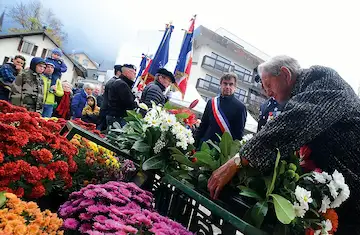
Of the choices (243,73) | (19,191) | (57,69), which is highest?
(243,73)

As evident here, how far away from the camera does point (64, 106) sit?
696cm

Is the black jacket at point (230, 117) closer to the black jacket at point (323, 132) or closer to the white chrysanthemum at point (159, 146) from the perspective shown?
the white chrysanthemum at point (159, 146)

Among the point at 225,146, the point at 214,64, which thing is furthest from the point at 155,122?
the point at 214,64

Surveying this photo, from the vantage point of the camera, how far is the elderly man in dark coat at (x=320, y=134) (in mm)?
1331

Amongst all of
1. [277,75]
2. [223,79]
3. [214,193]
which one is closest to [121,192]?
[214,193]

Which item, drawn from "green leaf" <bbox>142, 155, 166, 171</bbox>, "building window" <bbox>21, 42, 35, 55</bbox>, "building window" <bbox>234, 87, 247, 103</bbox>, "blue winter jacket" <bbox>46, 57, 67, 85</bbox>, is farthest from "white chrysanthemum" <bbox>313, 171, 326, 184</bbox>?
"building window" <bbox>234, 87, 247, 103</bbox>

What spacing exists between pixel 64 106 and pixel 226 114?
4.56m

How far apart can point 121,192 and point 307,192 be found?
0.93m

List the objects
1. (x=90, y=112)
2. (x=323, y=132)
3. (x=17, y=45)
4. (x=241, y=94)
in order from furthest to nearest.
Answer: (x=241, y=94) → (x=17, y=45) → (x=90, y=112) → (x=323, y=132)

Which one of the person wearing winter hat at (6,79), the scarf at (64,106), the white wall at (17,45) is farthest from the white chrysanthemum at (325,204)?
the white wall at (17,45)

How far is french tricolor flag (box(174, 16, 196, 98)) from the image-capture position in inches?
382

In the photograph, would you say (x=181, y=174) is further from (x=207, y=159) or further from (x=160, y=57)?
(x=160, y=57)

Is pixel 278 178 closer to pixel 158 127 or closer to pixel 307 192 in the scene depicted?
pixel 307 192

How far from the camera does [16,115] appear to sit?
73.7 inches
